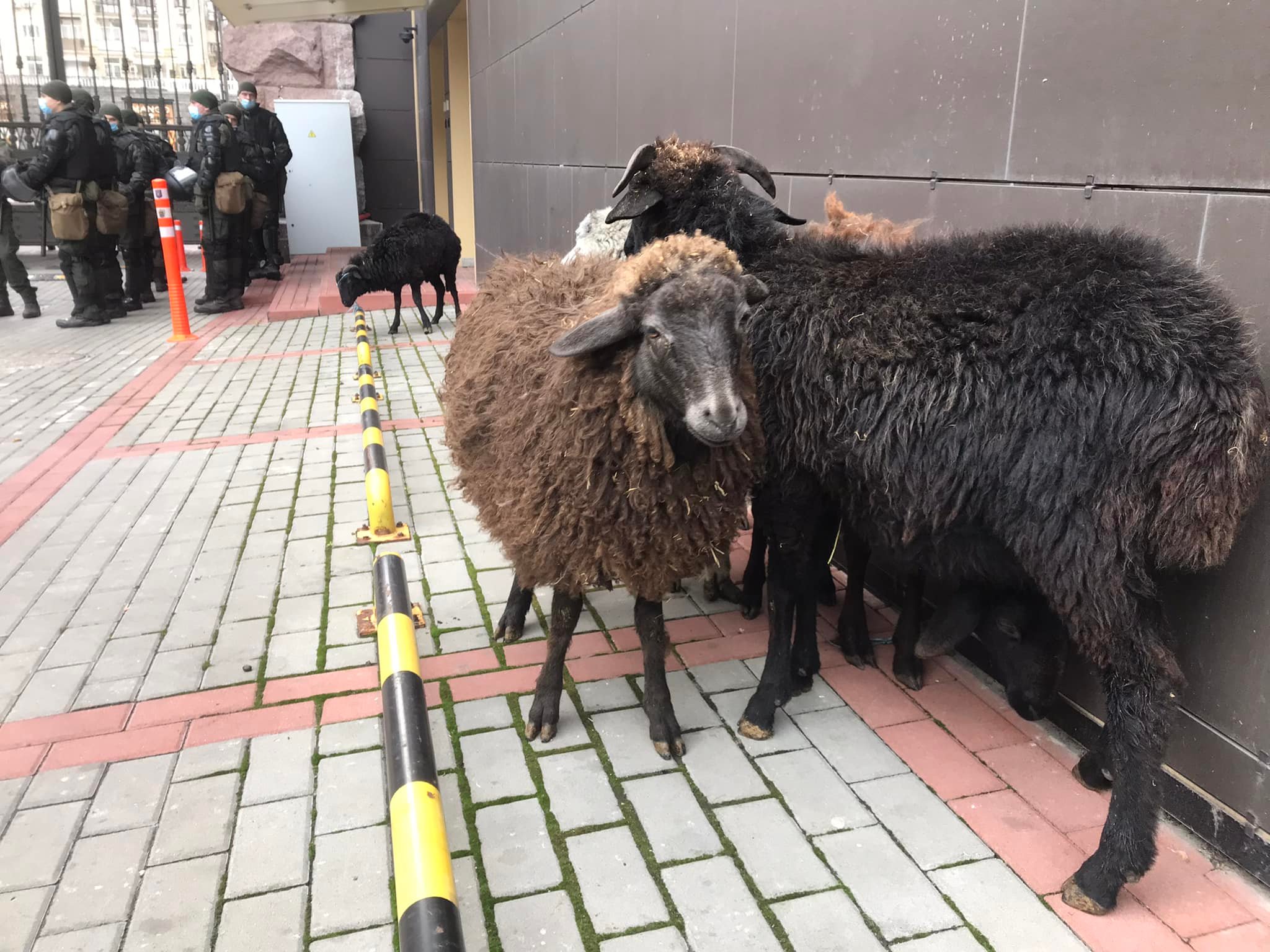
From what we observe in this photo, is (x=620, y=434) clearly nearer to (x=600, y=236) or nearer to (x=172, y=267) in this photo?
(x=600, y=236)

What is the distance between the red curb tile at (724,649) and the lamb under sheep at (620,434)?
0.61 meters

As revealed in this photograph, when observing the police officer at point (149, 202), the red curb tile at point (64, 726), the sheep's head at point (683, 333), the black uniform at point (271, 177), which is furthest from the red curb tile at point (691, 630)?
the black uniform at point (271, 177)

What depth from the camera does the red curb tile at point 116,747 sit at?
3150mm

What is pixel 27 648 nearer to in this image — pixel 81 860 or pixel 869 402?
pixel 81 860

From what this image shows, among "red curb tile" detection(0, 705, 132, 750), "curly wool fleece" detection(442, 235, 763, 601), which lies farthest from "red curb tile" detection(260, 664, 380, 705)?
"curly wool fleece" detection(442, 235, 763, 601)

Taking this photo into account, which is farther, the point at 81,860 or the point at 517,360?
the point at 517,360

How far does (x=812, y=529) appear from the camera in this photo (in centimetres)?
340

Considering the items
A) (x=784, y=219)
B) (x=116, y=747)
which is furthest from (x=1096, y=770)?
(x=116, y=747)

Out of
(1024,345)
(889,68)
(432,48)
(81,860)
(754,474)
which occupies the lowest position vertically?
(81,860)

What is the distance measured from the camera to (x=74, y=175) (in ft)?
35.9

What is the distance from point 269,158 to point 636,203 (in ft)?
42.2

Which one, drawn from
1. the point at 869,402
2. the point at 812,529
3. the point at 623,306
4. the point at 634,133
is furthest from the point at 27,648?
the point at 634,133

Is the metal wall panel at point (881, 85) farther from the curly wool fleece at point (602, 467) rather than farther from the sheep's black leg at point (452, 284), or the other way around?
the sheep's black leg at point (452, 284)

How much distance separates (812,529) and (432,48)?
65.9 ft
